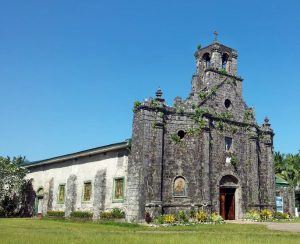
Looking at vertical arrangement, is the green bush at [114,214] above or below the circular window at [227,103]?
below

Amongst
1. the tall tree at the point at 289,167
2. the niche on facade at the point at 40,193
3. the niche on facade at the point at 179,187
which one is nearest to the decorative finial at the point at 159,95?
the niche on facade at the point at 179,187

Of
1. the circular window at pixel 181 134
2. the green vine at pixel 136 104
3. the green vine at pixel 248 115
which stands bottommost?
the circular window at pixel 181 134

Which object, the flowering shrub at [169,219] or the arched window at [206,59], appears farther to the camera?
the arched window at [206,59]

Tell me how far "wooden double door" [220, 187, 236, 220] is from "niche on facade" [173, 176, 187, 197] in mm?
4131

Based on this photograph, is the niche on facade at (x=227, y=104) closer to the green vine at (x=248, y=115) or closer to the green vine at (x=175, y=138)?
the green vine at (x=248, y=115)

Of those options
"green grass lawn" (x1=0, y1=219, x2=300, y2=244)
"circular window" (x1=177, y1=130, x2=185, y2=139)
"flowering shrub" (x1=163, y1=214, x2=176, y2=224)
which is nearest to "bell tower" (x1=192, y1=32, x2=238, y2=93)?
"circular window" (x1=177, y1=130, x2=185, y2=139)

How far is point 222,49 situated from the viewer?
1262 inches

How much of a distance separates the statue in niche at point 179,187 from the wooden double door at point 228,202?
414cm

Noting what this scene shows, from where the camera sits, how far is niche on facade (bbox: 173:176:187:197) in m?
26.1

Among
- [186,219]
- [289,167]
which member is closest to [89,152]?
[186,219]

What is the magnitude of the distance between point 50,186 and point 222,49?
19820 mm

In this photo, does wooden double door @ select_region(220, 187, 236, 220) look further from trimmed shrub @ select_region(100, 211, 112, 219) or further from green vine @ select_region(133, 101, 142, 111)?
green vine @ select_region(133, 101, 142, 111)

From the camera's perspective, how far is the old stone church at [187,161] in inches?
1000

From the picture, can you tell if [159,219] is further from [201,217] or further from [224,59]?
[224,59]
